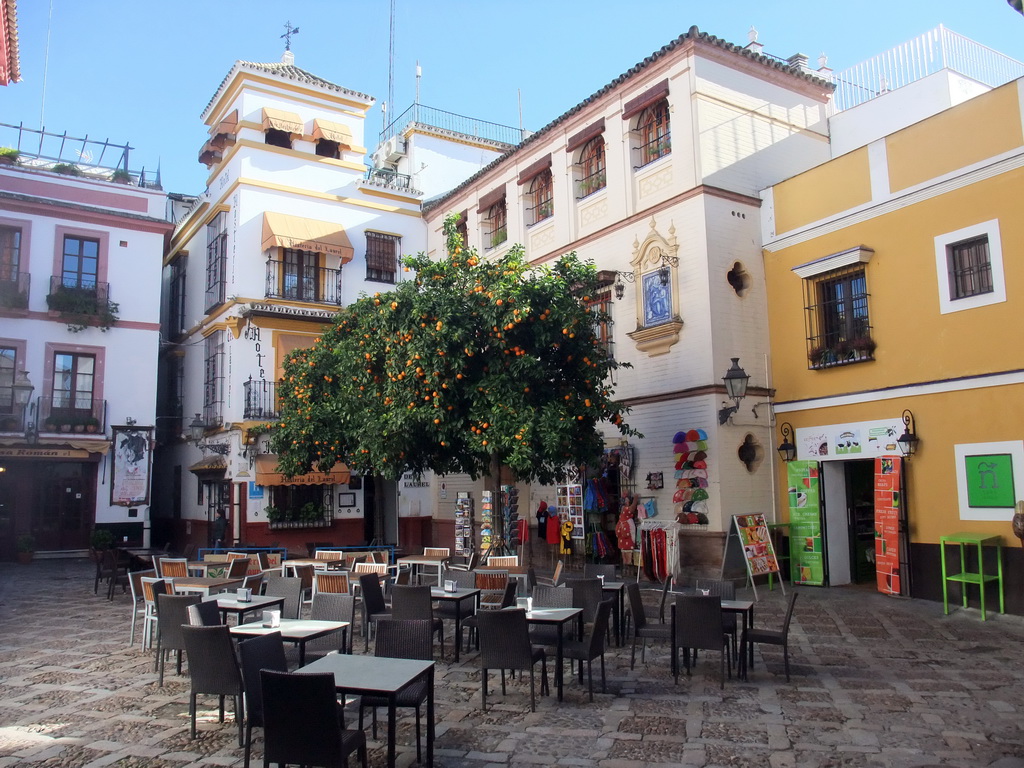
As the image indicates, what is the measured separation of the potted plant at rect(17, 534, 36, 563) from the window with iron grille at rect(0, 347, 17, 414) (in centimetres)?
308

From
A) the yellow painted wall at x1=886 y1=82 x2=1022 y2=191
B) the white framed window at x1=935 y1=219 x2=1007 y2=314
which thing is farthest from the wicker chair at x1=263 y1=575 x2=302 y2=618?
the yellow painted wall at x1=886 y1=82 x2=1022 y2=191

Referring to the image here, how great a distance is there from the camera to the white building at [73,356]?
64.7ft

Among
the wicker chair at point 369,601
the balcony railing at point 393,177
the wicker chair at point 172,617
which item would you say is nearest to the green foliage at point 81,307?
the balcony railing at point 393,177

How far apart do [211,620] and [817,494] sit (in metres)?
9.77

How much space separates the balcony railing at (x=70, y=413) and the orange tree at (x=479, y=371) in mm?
10665

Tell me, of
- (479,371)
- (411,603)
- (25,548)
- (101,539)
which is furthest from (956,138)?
(25,548)

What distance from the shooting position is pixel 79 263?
20.9 metres

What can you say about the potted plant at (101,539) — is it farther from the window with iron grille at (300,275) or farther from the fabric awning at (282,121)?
the fabric awning at (282,121)

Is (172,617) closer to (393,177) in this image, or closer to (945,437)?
(945,437)

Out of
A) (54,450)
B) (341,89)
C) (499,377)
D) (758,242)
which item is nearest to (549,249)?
(758,242)

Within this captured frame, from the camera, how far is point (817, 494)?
43.2ft

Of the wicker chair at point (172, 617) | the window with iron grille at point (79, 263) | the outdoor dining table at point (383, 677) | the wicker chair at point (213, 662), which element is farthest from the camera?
the window with iron grille at point (79, 263)

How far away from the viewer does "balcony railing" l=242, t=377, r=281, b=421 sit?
19000 mm

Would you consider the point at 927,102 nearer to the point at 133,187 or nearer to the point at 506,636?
the point at 506,636
